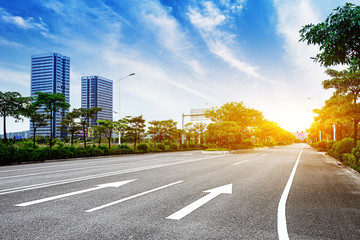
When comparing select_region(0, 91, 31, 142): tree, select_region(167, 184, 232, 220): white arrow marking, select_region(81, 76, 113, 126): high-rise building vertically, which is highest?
select_region(81, 76, 113, 126): high-rise building

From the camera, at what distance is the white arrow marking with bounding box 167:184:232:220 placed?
4.53 metres

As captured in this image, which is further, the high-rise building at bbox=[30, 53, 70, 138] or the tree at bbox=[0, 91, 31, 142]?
the high-rise building at bbox=[30, 53, 70, 138]

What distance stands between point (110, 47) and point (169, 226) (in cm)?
2136

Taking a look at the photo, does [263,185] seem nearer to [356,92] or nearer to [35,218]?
[35,218]

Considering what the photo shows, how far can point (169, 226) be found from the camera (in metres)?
3.93

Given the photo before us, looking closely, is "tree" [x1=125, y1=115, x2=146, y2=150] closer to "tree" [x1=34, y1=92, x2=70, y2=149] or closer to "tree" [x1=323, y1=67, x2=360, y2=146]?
"tree" [x1=34, y1=92, x2=70, y2=149]

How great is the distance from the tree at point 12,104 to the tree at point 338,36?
24.6 m

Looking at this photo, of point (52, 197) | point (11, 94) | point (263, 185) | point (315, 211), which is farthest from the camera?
point (11, 94)

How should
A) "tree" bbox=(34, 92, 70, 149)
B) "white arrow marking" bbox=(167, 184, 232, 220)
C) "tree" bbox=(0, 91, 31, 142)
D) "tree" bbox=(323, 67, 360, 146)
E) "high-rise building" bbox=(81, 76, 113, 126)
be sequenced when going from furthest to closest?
"high-rise building" bbox=(81, 76, 113, 126)
"tree" bbox=(34, 92, 70, 149)
"tree" bbox=(0, 91, 31, 142)
"tree" bbox=(323, 67, 360, 146)
"white arrow marking" bbox=(167, 184, 232, 220)

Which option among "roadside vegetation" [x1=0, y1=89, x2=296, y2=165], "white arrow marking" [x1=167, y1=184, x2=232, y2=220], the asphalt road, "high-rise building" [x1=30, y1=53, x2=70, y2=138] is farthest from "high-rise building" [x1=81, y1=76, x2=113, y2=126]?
"white arrow marking" [x1=167, y1=184, x2=232, y2=220]

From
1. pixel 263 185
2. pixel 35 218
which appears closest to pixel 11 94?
pixel 35 218

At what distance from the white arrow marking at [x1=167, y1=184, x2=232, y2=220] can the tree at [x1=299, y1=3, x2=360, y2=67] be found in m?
5.01

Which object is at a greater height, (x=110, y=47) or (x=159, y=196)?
(x=110, y=47)

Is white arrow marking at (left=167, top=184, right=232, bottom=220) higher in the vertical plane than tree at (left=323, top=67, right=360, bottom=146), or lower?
lower
